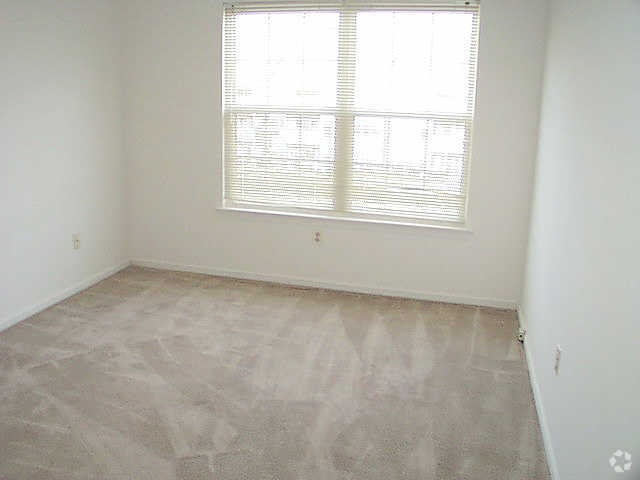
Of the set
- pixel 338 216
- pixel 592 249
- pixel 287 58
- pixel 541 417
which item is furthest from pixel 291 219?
pixel 592 249

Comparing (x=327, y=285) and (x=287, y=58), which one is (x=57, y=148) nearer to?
(x=287, y=58)

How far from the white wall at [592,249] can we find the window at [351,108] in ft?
3.50

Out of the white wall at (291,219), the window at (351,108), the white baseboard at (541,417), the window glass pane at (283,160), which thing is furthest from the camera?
the window glass pane at (283,160)

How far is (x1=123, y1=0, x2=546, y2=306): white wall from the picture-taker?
13.6 ft

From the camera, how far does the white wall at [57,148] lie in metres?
3.75

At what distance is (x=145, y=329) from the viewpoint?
3.86 metres

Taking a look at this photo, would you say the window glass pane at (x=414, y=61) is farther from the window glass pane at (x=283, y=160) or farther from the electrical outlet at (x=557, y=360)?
the electrical outlet at (x=557, y=360)

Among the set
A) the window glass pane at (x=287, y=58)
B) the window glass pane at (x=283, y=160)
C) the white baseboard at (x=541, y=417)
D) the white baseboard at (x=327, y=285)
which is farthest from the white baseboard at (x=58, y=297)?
the white baseboard at (x=541, y=417)

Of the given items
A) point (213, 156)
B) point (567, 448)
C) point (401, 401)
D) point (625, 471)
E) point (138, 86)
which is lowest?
point (401, 401)

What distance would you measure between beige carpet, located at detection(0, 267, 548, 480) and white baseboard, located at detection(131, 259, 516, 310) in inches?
4.2

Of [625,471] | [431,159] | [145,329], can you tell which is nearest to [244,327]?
[145,329]

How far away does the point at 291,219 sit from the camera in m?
4.76

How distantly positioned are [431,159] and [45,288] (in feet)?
9.14

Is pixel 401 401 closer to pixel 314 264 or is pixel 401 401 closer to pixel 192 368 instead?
pixel 192 368
